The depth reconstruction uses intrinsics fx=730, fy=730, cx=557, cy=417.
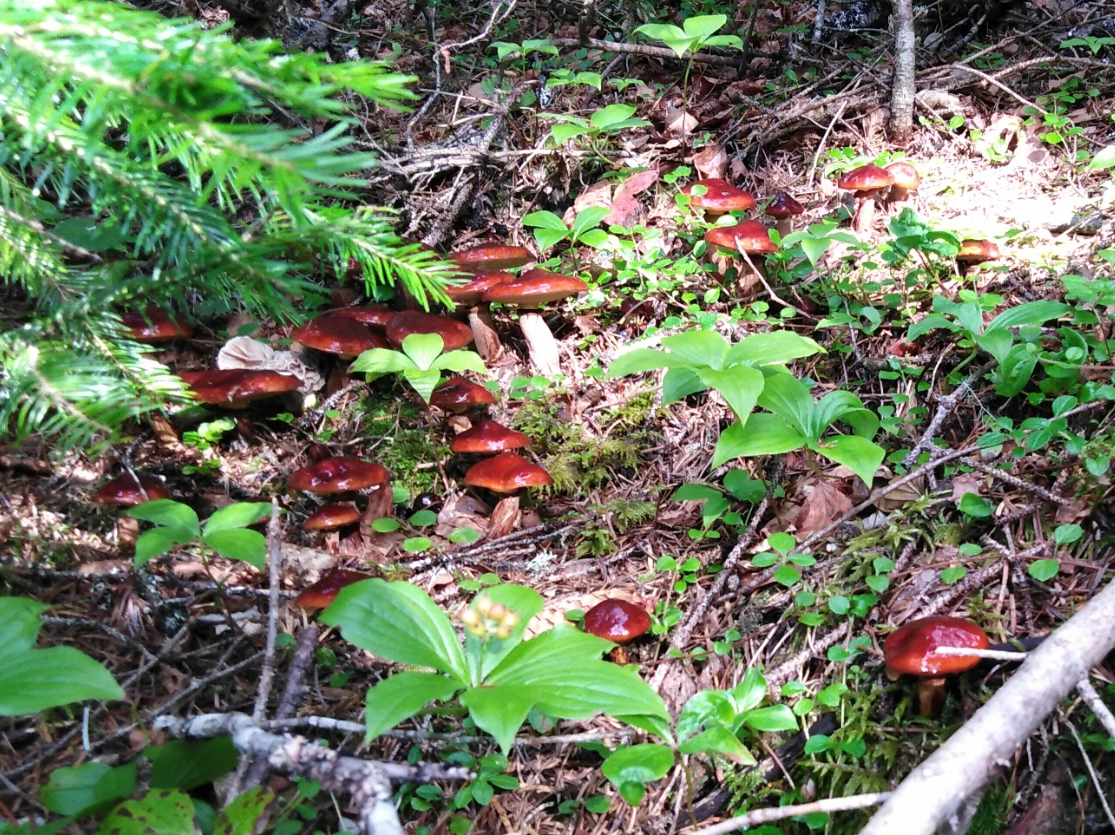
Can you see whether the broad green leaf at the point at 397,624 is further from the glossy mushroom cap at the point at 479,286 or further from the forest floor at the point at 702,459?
the glossy mushroom cap at the point at 479,286

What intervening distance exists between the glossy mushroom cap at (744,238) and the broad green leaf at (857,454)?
67.4 inches

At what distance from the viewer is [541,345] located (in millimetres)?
4211

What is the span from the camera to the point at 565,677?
→ 1832 mm

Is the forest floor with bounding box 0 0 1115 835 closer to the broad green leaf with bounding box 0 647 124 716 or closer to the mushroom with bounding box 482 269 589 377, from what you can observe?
the mushroom with bounding box 482 269 589 377

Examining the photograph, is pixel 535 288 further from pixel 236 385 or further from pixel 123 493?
pixel 123 493

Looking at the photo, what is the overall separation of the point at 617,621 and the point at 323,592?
3.49 ft

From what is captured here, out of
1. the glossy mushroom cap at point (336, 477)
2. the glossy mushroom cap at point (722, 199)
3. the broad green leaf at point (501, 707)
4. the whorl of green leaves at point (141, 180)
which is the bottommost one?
the glossy mushroom cap at point (336, 477)

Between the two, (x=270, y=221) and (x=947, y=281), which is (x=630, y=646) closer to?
(x=270, y=221)

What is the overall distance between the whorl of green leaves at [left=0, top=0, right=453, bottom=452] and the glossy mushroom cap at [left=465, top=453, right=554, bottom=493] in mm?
1501

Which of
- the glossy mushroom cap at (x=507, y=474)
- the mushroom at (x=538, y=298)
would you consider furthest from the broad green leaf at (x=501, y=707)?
the mushroom at (x=538, y=298)

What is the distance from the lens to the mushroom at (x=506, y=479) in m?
3.31

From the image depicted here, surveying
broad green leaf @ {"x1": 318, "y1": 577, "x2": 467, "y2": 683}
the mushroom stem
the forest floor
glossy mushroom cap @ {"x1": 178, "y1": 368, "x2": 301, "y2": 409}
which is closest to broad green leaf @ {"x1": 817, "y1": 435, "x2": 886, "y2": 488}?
the forest floor

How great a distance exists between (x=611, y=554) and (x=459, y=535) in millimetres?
686

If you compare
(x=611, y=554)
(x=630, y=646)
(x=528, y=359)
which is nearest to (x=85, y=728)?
(x=630, y=646)
